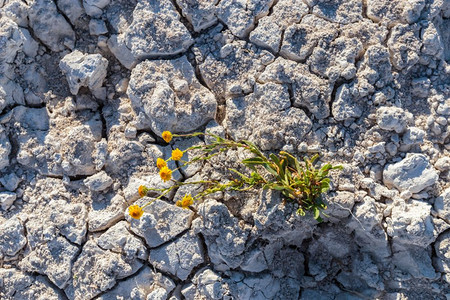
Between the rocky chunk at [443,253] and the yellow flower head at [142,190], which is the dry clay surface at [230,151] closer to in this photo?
the rocky chunk at [443,253]

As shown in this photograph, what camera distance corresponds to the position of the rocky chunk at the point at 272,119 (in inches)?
128

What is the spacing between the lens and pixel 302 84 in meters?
3.26

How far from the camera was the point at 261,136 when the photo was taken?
3.26m

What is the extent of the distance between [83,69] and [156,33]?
0.62 m

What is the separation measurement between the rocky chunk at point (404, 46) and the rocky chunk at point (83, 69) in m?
2.18

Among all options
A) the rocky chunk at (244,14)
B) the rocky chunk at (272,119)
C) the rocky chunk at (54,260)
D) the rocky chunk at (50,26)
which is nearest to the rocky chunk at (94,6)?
the rocky chunk at (50,26)

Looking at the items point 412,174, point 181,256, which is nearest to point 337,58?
point 412,174

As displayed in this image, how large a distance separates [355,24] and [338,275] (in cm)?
188

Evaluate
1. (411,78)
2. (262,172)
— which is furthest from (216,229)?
(411,78)

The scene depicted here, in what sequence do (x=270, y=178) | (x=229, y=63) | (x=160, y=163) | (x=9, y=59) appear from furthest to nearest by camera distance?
(x=9, y=59) → (x=229, y=63) → (x=270, y=178) → (x=160, y=163)

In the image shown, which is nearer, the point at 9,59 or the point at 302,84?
the point at 302,84

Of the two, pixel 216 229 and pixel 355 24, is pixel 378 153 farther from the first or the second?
pixel 216 229

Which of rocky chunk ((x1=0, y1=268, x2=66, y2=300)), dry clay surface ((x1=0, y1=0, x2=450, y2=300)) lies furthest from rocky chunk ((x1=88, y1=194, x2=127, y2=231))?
rocky chunk ((x1=0, y1=268, x2=66, y2=300))

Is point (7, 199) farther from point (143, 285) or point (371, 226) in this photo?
point (371, 226)
